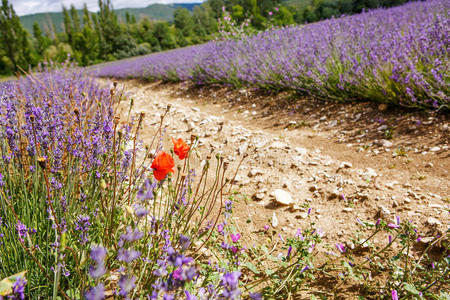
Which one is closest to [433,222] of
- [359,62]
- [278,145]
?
[278,145]

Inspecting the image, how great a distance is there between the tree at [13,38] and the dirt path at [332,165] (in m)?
25.1

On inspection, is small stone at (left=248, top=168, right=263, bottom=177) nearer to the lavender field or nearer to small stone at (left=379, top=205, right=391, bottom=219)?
small stone at (left=379, top=205, right=391, bottom=219)

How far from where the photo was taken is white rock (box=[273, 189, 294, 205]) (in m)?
1.95

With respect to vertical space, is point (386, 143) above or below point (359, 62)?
below

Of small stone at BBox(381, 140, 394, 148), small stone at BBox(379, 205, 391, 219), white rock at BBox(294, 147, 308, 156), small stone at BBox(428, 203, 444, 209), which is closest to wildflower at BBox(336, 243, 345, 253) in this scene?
small stone at BBox(379, 205, 391, 219)

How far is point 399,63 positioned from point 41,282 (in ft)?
11.8

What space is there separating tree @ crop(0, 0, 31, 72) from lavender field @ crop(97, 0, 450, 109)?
Answer: 23.3m

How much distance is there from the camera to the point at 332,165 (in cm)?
238

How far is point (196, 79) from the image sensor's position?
655 centimetres

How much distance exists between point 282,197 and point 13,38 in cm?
2880

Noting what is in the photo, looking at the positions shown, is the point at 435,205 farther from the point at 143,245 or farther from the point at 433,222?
the point at 143,245

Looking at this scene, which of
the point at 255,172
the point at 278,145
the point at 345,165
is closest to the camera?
the point at 345,165

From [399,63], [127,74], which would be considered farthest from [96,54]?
[399,63]

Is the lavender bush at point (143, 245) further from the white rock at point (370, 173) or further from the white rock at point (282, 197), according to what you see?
the white rock at point (370, 173)
